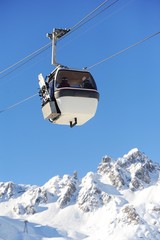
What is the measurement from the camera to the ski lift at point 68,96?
15086 mm

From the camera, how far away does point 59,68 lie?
15828 millimetres

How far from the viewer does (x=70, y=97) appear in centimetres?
1499

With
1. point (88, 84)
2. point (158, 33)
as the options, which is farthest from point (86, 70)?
point (158, 33)

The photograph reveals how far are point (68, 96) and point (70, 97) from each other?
Result: 7 cm

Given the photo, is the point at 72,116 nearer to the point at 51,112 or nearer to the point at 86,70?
the point at 51,112

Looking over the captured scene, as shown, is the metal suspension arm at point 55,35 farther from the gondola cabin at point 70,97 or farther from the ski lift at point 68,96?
the gondola cabin at point 70,97

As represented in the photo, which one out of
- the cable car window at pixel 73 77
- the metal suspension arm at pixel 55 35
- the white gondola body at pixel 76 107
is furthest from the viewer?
the cable car window at pixel 73 77

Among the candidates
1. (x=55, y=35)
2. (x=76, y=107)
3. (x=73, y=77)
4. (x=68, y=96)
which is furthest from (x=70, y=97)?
(x=55, y=35)

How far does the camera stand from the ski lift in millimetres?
15086

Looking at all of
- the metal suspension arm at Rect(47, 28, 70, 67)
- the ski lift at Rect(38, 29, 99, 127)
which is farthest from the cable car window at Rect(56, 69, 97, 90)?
the metal suspension arm at Rect(47, 28, 70, 67)

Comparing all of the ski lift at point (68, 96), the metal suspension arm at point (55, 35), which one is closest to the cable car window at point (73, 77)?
the ski lift at point (68, 96)

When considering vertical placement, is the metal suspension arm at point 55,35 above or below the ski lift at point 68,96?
above

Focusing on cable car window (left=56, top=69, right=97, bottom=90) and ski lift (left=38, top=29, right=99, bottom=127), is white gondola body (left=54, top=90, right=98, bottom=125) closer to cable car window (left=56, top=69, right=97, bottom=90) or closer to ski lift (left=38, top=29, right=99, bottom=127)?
ski lift (left=38, top=29, right=99, bottom=127)

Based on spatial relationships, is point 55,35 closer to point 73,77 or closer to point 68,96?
A: point 73,77
